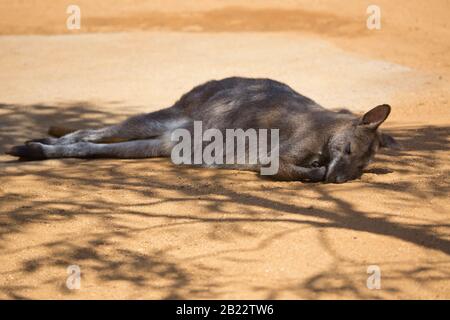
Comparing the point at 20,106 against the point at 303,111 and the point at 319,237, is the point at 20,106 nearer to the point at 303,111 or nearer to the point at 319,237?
the point at 303,111

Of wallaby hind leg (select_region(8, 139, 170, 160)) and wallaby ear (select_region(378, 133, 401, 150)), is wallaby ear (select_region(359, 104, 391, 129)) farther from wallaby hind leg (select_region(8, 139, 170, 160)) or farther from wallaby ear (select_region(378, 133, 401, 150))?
wallaby hind leg (select_region(8, 139, 170, 160))

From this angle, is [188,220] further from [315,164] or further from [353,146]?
[353,146]

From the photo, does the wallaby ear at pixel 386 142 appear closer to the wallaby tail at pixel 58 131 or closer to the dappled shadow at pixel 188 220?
the dappled shadow at pixel 188 220

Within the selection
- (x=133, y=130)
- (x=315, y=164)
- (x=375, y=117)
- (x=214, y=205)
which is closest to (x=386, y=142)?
(x=375, y=117)

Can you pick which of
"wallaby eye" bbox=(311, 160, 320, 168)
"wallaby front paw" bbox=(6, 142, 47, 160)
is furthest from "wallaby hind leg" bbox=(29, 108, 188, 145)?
"wallaby eye" bbox=(311, 160, 320, 168)

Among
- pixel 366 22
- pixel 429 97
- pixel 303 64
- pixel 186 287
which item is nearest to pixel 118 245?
pixel 186 287

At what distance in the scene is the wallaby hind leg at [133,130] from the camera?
6.52 m

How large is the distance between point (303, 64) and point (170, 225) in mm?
6451

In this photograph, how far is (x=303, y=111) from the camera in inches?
235

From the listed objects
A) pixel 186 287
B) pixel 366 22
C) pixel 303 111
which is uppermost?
pixel 366 22

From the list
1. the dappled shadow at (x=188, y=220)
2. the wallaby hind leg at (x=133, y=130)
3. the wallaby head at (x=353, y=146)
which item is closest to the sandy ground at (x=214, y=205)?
the dappled shadow at (x=188, y=220)

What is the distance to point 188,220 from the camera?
15.4ft

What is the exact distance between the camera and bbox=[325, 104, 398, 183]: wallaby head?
5.40 m

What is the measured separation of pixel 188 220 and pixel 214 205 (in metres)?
0.33
